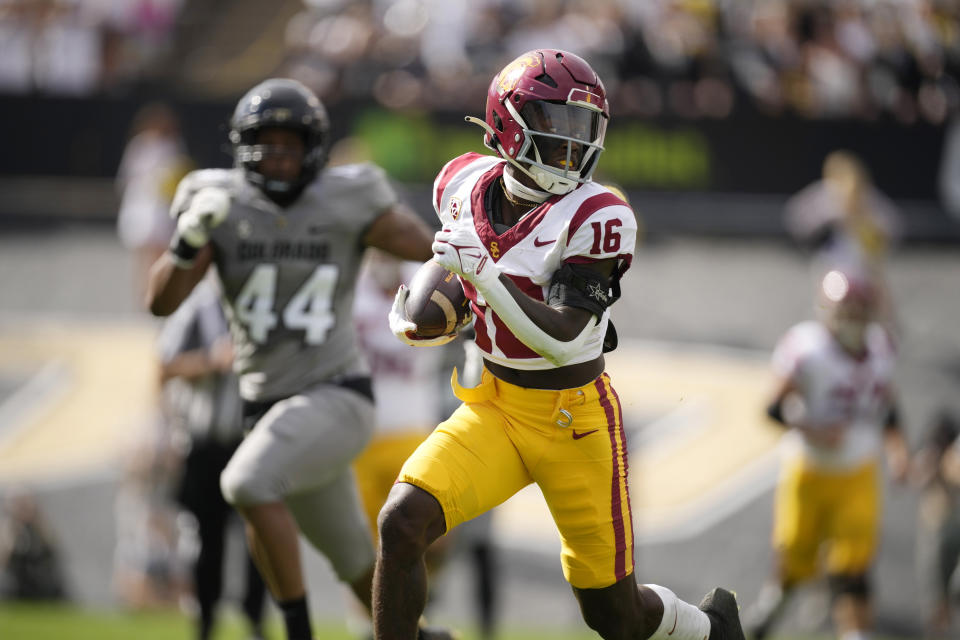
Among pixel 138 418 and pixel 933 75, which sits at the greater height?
pixel 933 75

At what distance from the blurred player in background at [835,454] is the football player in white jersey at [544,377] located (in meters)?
3.09

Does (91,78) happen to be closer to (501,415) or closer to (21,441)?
(21,441)

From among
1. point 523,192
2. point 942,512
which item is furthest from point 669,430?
point 523,192

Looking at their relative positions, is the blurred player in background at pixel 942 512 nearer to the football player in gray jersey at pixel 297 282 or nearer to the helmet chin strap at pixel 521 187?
the football player in gray jersey at pixel 297 282

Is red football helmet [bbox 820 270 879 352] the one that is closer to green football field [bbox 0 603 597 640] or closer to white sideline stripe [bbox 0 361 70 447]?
green football field [bbox 0 603 597 640]

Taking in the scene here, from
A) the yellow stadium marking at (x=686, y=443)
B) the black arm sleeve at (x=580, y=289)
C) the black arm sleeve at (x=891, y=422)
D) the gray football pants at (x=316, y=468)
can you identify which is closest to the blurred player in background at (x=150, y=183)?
the yellow stadium marking at (x=686, y=443)

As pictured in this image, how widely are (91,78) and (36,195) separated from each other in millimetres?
1676

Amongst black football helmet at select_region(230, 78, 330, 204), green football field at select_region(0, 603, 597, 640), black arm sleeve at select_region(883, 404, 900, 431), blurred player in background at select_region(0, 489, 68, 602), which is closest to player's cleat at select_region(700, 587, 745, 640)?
black football helmet at select_region(230, 78, 330, 204)

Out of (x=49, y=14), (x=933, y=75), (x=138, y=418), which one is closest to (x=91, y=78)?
(x=49, y=14)

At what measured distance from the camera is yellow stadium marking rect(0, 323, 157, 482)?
37.7 feet

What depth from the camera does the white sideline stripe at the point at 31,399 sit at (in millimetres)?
11969

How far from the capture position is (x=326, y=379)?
4.95 meters

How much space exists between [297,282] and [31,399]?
831 centimetres

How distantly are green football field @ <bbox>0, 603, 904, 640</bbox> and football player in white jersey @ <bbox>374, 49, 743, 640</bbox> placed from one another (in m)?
3.50
